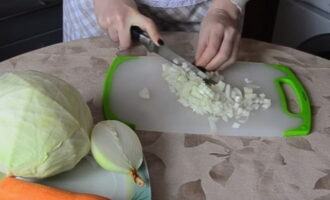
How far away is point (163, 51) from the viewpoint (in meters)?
0.91

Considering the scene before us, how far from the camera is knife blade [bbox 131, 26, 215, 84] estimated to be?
90 cm

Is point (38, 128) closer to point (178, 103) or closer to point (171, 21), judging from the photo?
point (178, 103)

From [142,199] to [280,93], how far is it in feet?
1.36

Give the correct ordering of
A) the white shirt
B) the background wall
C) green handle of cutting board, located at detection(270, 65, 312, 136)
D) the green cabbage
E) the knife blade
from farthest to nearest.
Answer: the background wall < the white shirt < the knife blade < green handle of cutting board, located at detection(270, 65, 312, 136) < the green cabbage

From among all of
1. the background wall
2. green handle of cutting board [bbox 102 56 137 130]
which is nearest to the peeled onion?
green handle of cutting board [bbox 102 56 137 130]

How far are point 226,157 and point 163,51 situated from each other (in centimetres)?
29

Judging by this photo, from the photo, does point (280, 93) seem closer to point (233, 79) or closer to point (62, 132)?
point (233, 79)

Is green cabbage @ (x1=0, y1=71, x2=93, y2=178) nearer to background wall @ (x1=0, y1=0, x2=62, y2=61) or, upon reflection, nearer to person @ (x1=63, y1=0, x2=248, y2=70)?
person @ (x1=63, y1=0, x2=248, y2=70)

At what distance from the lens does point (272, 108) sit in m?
0.85

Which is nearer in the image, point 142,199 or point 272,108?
point 142,199

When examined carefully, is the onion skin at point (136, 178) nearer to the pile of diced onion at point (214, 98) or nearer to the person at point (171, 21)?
the pile of diced onion at point (214, 98)

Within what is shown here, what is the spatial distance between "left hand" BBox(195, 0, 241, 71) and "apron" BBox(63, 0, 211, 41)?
12 cm

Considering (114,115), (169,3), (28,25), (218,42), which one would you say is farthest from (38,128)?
(28,25)

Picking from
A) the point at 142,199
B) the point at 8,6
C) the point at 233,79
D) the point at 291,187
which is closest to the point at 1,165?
the point at 142,199
